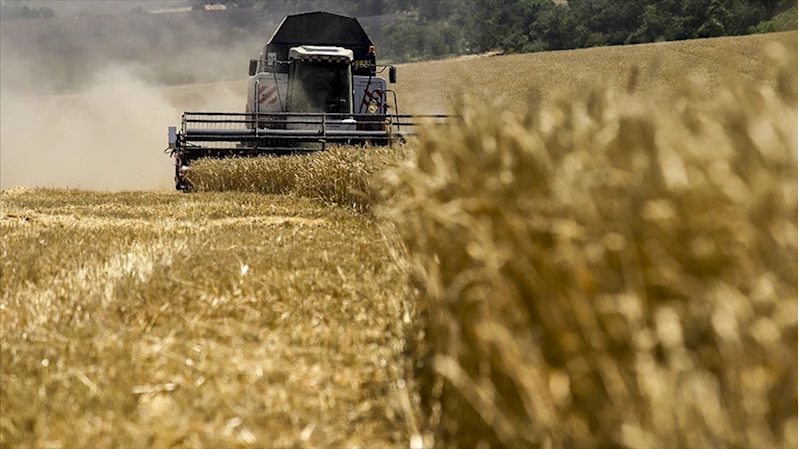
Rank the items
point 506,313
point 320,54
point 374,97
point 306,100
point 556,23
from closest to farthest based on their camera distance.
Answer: point 506,313
point 320,54
point 306,100
point 374,97
point 556,23

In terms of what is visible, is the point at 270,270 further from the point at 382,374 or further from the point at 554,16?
the point at 554,16

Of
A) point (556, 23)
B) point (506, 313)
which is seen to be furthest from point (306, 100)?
point (556, 23)

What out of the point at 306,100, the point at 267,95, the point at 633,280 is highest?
the point at 633,280

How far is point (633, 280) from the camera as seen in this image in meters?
2.30

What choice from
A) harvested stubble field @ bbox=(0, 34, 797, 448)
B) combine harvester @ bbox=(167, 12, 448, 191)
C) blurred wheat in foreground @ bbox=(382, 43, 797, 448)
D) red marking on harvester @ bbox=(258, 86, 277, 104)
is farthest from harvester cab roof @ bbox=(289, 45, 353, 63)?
blurred wheat in foreground @ bbox=(382, 43, 797, 448)

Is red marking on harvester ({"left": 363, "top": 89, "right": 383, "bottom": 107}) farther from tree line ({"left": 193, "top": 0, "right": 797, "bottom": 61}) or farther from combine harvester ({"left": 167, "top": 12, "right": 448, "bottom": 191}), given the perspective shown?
tree line ({"left": 193, "top": 0, "right": 797, "bottom": 61})

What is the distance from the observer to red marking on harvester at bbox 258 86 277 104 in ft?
58.8

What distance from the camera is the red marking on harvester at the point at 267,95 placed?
1792 cm

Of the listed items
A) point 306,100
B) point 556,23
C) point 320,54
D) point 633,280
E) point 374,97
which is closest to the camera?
point 633,280

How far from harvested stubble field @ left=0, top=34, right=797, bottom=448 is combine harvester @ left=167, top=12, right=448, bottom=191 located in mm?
11009

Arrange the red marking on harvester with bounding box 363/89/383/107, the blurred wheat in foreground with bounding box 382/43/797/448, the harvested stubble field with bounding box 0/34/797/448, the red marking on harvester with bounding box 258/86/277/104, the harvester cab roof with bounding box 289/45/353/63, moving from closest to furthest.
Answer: the blurred wheat in foreground with bounding box 382/43/797/448, the harvested stubble field with bounding box 0/34/797/448, the harvester cab roof with bounding box 289/45/353/63, the red marking on harvester with bounding box 258/86/277/104, the red marking on harvester with bounding box 363/89/383/107

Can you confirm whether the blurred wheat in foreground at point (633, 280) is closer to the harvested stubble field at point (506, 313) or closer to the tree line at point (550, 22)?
the harvested stubble field at point (506, 313)

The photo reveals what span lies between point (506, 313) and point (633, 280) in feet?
1.73

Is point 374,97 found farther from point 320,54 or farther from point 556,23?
point 556,23
